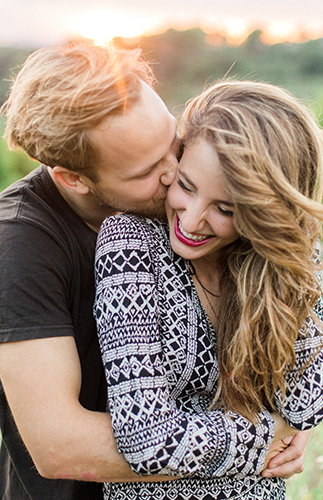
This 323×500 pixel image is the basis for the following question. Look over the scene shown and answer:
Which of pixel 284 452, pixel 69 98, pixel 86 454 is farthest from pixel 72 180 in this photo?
pixel 284 452

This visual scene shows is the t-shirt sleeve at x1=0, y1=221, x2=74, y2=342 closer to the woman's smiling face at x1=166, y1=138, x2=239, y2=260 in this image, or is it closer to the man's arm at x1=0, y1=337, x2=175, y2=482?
the man's arm at x1=0, y1=337, x2=175, y2=482

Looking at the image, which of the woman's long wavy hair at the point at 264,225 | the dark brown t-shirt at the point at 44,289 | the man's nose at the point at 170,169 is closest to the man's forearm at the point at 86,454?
the dark brown t-shirt at the point at 44,289

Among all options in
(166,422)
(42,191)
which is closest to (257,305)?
(166,422)

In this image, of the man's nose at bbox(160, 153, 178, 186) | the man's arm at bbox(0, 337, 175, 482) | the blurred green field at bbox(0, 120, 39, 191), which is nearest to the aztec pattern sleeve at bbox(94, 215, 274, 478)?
the man's arm at bbox(0, 337, 175, 482)

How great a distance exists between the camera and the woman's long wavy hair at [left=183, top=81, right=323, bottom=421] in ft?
5.60

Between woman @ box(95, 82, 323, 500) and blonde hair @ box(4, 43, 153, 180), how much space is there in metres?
0.33

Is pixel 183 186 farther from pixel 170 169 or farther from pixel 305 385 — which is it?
pixel 305 385

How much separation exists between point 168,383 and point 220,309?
1.27 ft

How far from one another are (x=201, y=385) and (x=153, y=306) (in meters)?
0.41

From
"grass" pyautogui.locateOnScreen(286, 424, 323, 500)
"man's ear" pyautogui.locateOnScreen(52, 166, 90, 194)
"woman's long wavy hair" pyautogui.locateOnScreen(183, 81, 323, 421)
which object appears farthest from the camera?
"grass" pyautogui.locateOnScreen(286, 424, 323, 500)

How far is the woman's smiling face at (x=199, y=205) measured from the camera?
1.78 meters

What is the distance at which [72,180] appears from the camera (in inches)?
79.3

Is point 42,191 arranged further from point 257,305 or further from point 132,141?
point 257,305

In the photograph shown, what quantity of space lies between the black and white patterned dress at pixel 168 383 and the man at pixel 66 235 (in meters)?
0.15
